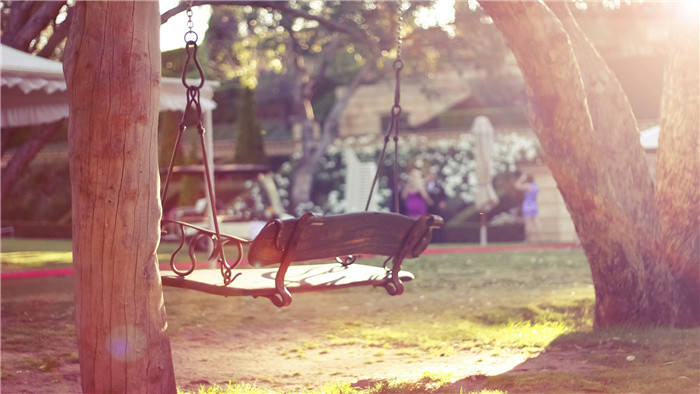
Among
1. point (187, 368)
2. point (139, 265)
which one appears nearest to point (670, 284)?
point (187, 368)

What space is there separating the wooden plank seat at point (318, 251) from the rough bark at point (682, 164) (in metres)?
2.59

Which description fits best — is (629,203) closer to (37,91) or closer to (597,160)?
(597,160)

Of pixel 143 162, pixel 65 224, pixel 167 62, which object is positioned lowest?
pixel 65 224

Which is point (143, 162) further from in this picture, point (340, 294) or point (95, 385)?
point (340, 294)

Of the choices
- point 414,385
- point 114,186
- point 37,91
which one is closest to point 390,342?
point 414,385

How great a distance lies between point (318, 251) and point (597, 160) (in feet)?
9.16

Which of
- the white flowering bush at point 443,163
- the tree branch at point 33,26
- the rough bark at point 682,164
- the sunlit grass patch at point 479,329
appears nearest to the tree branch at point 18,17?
the tree branch at point 33,26

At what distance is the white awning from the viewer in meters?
9.62

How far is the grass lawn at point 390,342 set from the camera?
5.47 m

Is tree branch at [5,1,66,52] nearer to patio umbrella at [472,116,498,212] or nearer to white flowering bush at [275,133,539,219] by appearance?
patio umbrella at [472,116,498,212]

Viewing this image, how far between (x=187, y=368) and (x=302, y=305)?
339cm

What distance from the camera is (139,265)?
4.25 meters

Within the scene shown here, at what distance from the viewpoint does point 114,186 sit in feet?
13.6

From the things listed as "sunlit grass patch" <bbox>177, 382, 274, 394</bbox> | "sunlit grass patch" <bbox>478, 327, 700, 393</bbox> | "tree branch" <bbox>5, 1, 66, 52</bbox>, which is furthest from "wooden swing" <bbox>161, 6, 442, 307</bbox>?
"tree branch" <bbox>5, 1, 66, 52</bbox>
